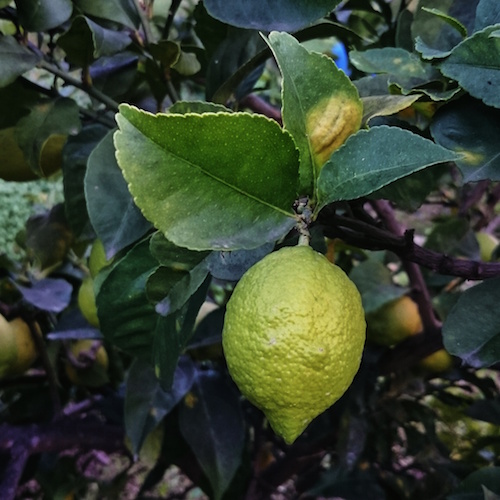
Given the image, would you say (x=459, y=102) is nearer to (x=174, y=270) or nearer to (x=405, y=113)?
(x=405, y=113)

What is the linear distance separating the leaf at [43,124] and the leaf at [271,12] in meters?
0.19

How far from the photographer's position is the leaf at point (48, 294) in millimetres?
718

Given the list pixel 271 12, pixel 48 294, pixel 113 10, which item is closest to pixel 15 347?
pixel 48 294

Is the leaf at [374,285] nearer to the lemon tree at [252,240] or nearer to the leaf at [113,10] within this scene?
the lemon tree at [252,240]

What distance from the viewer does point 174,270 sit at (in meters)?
0.39

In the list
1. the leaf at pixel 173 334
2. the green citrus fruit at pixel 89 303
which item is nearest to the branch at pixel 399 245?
the leaf at pixel 173 334

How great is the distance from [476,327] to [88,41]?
0.42 m

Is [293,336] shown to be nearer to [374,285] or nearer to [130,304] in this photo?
[130,304]

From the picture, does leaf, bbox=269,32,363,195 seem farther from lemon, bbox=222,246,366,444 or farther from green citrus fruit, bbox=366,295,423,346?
green citrus fruit, bbox=366,295,423,346

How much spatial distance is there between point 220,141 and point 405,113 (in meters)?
0.20

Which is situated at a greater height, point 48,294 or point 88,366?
point 48,294

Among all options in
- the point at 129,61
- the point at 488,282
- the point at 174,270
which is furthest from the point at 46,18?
the point at 488,282

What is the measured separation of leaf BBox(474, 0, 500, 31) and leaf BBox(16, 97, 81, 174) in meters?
0.37

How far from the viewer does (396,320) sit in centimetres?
76
